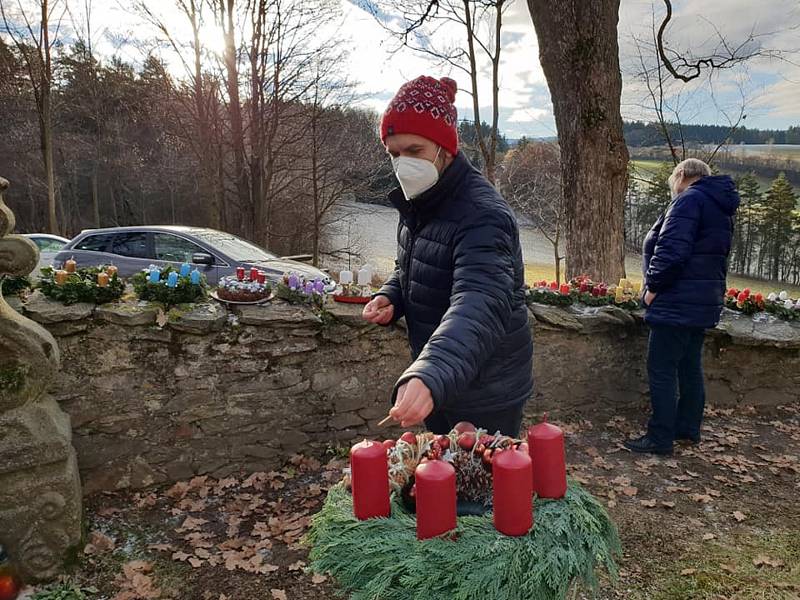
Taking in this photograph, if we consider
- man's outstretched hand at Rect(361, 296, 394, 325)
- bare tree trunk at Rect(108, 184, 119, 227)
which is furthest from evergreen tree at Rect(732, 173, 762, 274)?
man's outstretched hand at Rect(361, 296, 394, 325)

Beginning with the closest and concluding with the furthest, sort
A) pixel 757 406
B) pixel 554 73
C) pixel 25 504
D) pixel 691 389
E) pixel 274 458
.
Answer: pixel 25 504 < pixel 274 458 < pixel 691 389 < pixel 757 406 < pixel 554 73

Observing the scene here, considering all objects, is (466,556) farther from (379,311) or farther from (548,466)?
(379,311)

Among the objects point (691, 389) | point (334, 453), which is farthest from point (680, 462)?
point (334, 453)

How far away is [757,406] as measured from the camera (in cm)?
475

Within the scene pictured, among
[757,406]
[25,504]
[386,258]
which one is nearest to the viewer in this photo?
[25,504]

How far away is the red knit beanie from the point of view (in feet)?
5.12

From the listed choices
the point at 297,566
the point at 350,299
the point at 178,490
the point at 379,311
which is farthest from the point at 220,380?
the point at 379,311

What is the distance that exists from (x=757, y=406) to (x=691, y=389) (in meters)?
1.41

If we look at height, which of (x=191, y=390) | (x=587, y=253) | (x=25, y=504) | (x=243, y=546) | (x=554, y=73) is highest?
(x=554, y=73)

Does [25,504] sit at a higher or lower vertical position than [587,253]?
lower

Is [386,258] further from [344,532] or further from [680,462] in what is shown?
[344,532]

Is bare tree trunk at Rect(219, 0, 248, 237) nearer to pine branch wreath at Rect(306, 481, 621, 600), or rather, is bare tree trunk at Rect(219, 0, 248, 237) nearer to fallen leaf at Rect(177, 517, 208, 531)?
fallen leaf at Rect(177, 517, 208, 531)

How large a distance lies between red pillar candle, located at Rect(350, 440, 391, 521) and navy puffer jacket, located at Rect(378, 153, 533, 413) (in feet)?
0.64

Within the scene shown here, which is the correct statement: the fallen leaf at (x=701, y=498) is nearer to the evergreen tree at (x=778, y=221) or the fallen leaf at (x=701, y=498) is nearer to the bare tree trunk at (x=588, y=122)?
the bare tree trunk at (x=588, y=122)
